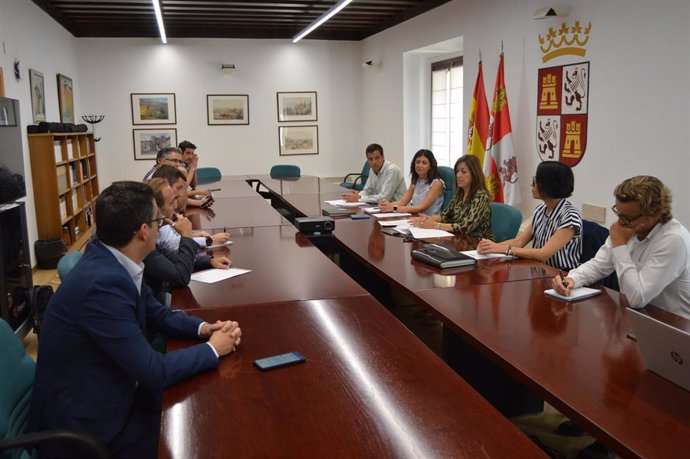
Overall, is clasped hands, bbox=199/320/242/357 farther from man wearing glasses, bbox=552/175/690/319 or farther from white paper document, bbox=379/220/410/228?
white paper document, bbox=379/220/410/228

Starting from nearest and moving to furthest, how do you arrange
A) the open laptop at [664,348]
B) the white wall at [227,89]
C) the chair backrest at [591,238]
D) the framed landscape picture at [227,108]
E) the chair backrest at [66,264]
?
the open laptop at [664,348] → the chair backrest at [66,264] → the chair backrest at [591,238] → the white wall at [227,89] → the framed landscape picture at [227,108]

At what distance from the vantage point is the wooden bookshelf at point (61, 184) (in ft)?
20.0

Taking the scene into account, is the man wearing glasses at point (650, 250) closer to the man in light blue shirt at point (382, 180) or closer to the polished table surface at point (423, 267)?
→ the polished table surface at point (423, 267)

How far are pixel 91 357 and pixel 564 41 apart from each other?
4.79 m

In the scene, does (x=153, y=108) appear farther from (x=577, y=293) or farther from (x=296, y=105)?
(x=577, y=293)

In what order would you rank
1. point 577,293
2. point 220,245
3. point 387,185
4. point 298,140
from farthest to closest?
point 298,140 < point 387,185 < point 220,245 < point 577,293

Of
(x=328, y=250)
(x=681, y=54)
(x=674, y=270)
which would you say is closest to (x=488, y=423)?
(x=674, y=270)

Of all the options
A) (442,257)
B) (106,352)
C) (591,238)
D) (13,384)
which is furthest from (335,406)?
(591,238)

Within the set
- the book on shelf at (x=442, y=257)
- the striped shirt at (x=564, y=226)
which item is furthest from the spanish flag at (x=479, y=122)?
the book on shelf at (x=442, y=257)

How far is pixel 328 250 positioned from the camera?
392 centimetres

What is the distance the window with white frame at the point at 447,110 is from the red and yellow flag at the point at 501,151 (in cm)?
125

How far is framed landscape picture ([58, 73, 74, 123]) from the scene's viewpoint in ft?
25.0

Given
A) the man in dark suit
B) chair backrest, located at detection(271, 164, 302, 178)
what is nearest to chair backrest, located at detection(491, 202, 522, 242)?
the man in dark suit

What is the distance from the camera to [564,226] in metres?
2.89
